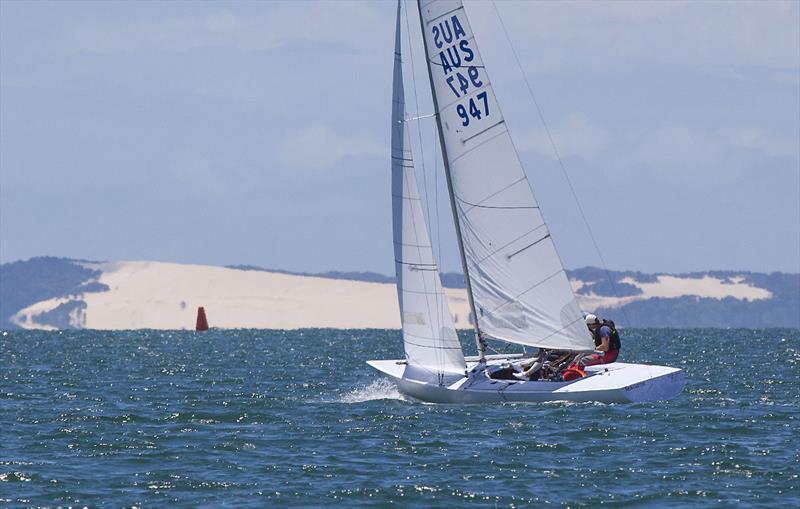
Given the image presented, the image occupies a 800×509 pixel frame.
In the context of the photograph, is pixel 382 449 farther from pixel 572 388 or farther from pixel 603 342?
pixel 603 342

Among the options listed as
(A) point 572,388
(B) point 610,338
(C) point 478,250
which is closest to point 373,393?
(B) point 610,338

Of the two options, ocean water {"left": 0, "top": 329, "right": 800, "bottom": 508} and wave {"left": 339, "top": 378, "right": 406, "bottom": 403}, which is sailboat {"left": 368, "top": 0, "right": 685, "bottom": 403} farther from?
wave {"left": 339, "top": 378, "right": 406, "bottom": 403}

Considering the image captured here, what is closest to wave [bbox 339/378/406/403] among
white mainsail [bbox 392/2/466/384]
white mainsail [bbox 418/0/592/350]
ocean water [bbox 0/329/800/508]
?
ocean water [bbox 0/329/800/508]

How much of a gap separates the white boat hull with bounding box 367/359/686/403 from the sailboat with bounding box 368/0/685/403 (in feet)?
0.10

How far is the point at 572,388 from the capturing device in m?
29.5

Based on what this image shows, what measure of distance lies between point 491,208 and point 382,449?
7724mm

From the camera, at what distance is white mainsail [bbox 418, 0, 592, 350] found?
30.0m

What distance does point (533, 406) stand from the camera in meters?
29.7

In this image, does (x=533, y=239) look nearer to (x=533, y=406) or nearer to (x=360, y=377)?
(x=533, y=406)

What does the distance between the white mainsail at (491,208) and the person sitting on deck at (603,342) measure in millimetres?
1771

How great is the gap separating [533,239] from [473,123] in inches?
108

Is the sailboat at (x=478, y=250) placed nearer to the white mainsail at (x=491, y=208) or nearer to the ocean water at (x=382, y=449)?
the white mainsail at (x=491, y=208)

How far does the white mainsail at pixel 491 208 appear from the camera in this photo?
30.0 metres

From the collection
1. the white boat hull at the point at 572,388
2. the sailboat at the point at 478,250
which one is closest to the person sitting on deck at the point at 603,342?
the white boat hull at the point at 572,388
